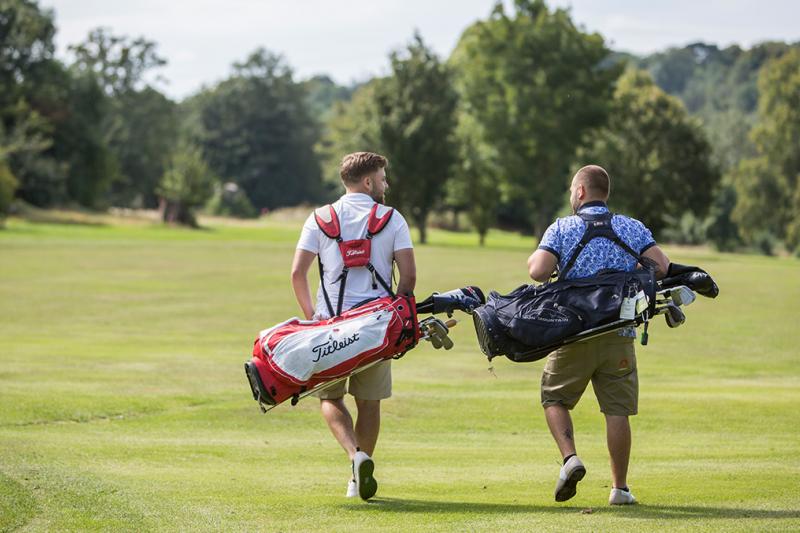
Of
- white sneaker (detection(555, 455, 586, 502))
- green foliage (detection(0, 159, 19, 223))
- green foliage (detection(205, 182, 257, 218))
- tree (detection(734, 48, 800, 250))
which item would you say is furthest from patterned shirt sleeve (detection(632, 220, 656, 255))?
green foliage (detection(205, 182, 257, 218))

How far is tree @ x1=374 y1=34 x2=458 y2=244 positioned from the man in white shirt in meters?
70.6

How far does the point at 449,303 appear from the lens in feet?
25.1

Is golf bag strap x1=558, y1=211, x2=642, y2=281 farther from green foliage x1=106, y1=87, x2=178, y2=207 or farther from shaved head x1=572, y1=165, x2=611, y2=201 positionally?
green foliage x1=106, y1=87, x2=178, y2=207

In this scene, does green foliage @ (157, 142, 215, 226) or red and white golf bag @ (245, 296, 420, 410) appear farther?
green foliage @ (157, 142, 215, 226)

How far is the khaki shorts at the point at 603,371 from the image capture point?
24.6 ft

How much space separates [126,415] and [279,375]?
18.9ft

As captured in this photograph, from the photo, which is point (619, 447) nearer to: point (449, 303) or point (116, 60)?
point (449, 303)

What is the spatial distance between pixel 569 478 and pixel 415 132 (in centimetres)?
7276

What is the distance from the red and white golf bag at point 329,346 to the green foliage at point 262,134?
128 metres

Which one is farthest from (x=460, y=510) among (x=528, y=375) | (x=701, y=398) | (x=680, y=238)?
(x=680, y=238)

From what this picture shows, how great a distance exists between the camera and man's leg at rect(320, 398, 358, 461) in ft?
25.6

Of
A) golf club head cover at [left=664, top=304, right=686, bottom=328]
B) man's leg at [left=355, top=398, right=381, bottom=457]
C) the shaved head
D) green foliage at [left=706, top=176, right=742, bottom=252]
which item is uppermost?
green foliage at [left=706, top=176, right=742, bottom=252]

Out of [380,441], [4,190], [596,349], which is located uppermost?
[596,349]

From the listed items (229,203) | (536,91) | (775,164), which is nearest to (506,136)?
(536,91)
